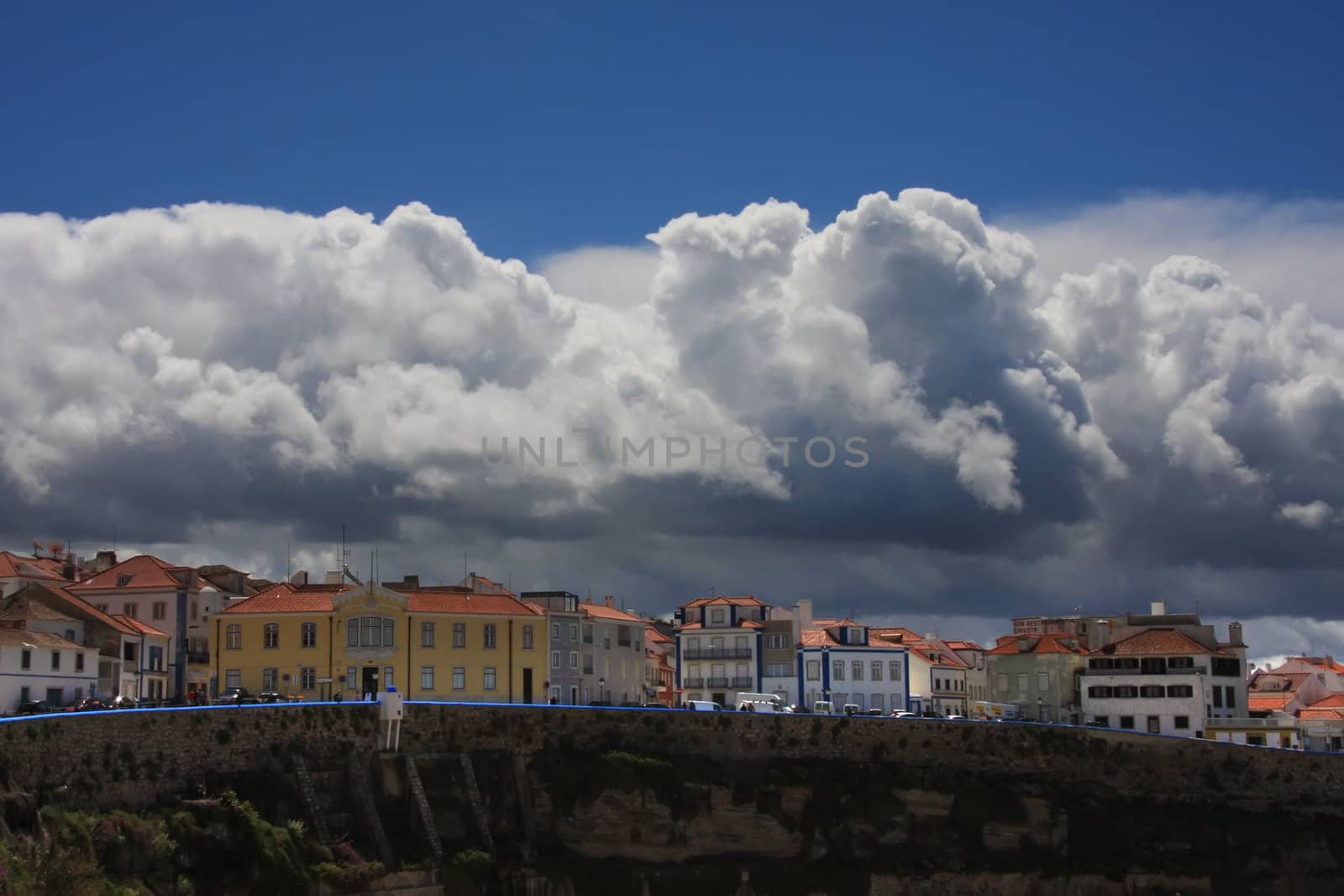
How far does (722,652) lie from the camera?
115688mm

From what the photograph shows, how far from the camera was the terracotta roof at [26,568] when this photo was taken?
108 m

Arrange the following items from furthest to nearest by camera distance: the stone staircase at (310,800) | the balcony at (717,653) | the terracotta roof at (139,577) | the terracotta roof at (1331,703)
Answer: the terracotta roof at (1331,703), the balcony at (717,653), the terracotta roof at (139,577), the stone staircase at (310,800)

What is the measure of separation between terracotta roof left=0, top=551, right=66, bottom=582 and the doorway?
2710 cm

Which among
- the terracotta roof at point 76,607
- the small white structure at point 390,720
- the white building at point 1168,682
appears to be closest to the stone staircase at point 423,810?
the small white structure at point 390,720

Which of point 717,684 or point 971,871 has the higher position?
point 717,684

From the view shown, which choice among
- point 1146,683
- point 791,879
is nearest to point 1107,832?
point 791,879

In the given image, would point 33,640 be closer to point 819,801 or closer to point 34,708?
point 34,708

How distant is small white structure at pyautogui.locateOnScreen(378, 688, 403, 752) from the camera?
249 feet

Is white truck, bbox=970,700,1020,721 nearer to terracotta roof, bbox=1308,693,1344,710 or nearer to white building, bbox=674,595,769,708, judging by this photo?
white building, bbox=674,595,769,708

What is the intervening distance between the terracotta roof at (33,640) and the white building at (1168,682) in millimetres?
65952

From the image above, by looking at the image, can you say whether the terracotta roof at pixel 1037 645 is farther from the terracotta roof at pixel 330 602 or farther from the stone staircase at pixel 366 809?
the stone staircase at pixel 366 809

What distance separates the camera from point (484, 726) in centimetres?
8050

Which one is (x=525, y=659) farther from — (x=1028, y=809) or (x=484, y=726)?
(x=1028, y=809)

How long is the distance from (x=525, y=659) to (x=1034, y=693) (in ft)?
146
